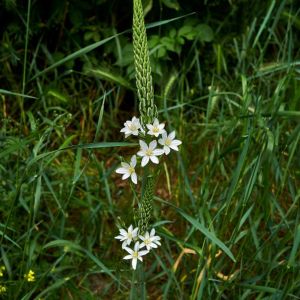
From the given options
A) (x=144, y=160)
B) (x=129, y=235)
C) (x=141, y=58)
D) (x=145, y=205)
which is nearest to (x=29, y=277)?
Result: (x=129, y=235)

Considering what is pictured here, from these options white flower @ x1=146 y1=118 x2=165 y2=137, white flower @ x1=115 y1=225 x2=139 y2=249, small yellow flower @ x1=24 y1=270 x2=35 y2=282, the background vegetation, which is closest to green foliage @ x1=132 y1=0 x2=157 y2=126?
white flower @ x1=146 y1=118 x2=165 y2=137

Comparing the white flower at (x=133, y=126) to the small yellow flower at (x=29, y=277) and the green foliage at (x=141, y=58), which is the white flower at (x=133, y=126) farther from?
the small yellow flower at (x=29, y=277)

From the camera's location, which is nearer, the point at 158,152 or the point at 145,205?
the point at 158,152

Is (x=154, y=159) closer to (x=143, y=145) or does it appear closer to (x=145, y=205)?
(x=143, y=145)

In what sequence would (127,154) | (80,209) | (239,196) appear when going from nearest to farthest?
1. (239,196)
2. (80,209)
3. (127,154)

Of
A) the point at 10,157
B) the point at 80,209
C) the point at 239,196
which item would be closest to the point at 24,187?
the point at 10,157

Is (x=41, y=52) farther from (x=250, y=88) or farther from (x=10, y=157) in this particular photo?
(x=250, y=88)

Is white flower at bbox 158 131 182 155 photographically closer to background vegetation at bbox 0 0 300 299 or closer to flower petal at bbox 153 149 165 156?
flower petal at bbox 153 149 165 156

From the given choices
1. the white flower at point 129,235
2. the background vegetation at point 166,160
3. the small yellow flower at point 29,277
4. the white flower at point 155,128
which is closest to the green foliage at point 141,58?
the white flower at point 155,128
